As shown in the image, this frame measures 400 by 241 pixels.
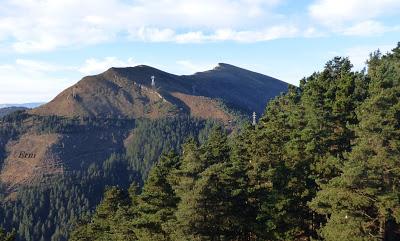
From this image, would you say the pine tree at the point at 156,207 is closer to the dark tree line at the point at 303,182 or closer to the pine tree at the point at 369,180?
the dark tree line at the point at 303,182

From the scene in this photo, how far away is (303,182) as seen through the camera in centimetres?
3406

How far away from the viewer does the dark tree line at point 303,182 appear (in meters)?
26.7

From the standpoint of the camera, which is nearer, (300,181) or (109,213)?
(300,181)

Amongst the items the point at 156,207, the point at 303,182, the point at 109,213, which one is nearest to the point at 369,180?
the point at 303,182

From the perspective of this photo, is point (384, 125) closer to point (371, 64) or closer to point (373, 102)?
point (373, 102)

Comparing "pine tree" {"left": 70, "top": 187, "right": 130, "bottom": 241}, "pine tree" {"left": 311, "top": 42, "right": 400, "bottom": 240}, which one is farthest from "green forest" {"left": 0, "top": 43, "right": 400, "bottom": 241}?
"pine tree" {"left": 70, "top": 187, "right": 130, "bottom": 241}

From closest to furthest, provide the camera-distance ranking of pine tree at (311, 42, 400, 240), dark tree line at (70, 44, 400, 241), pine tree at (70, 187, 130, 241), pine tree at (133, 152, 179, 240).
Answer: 1. pine tree at (311, 42, 400, 240)
2. dark tree line at (70, 44, 400, 241)
3. pine tree at (133, 152, 179, 240)
4. pine tree at (70, 187, 130, 241)

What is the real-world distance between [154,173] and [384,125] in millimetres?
19047

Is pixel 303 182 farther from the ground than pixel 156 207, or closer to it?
farther from the ground

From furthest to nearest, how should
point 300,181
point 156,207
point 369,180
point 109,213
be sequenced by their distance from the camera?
point 109,213 < point 156,207 < point 300,181 < point 369,180

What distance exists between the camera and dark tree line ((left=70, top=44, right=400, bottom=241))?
2667cm

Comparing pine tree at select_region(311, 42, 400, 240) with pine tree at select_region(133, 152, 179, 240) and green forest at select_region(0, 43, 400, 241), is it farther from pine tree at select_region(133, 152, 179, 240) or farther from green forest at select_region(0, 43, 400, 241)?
pine tree at select_region(133, 152, 179, 240)

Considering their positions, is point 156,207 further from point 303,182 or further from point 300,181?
point 303,182

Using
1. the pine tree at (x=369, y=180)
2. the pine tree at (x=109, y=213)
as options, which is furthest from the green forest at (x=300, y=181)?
the pine tree at (x=109, y=213)
